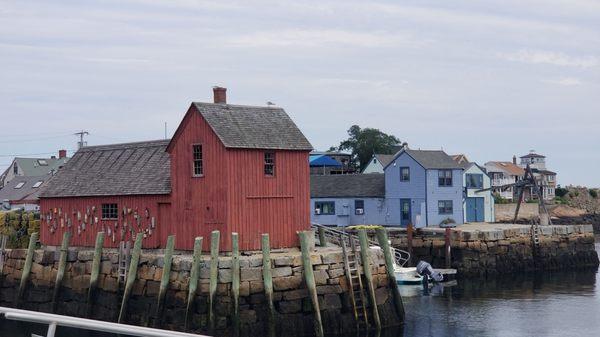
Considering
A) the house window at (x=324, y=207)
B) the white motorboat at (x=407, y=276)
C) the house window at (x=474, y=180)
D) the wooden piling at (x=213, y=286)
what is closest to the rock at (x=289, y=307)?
the wooden piling at (x=213, y=286)

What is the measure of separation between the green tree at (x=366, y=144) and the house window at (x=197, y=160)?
230 ft

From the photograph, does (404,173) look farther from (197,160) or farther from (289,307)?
(289,307)

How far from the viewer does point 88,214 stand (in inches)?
1411

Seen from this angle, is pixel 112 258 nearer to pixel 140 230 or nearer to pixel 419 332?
Result: pixel 140 230

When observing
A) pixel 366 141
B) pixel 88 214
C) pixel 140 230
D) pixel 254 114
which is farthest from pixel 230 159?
pixel 366 141

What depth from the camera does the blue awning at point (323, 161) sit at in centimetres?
8700

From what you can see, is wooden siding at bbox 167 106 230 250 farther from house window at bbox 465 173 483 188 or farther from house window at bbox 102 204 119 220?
house window at bbox 465 173 483 188

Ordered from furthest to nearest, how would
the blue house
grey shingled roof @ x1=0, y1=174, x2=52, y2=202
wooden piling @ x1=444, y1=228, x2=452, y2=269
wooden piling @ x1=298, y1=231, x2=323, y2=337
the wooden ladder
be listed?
grey shingled roof @ x1=0, y1=174, x2=52, y2=202
the blue house
wooden piling @ x1=444, y1=228, x2=452, y2=269
the wooden ladder
wooden piling @ x1=298, y1=231, x2=323, y2=337

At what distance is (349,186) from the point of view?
63875mm

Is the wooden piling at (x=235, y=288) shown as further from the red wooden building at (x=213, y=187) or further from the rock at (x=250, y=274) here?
the red wooden building at (x=213, y=187)

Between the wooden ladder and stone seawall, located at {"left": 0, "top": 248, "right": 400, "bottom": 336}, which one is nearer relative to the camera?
stone seawall, located at {"left": 0, "top": 248, "right": 400, "bottom": 336}

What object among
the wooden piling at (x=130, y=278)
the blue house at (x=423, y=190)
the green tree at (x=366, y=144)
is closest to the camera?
the wooden piling at (x=130, y=278)

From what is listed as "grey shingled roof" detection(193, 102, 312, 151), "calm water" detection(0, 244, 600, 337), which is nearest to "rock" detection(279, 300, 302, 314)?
"calm water" detection(0, 244, 600, 337)

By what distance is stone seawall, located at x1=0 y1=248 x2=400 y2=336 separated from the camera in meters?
27.4
